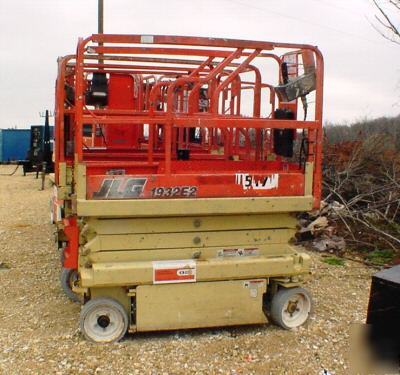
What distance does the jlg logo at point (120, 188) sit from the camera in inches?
167

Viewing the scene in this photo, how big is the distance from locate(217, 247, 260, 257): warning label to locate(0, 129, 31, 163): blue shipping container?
92.7 feet

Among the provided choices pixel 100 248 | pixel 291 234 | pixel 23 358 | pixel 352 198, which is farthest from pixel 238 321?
pixel 352 198

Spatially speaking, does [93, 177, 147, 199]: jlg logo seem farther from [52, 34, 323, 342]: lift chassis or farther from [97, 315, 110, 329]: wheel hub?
[97, 315, 110, 329]: wheel hub

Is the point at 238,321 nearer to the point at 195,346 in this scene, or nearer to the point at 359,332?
the point at 195,346

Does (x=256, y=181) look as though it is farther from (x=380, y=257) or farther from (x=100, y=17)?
(x=100, y=17)

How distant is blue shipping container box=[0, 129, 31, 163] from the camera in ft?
102

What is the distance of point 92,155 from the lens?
19.8 feet

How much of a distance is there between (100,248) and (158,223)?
502 mm

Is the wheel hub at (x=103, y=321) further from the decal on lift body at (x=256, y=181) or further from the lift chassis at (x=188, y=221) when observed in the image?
the decal on lift body at (x=256, y=181)

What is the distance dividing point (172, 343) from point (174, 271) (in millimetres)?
599

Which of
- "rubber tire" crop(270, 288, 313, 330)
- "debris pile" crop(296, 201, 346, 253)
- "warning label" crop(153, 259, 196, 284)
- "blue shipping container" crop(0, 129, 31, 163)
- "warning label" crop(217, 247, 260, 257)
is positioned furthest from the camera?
"blue shipping container" crop(0, 129, 31, 163)

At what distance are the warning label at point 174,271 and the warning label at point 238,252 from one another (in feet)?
0.90

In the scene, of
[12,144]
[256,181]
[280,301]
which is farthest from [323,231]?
[12,144]

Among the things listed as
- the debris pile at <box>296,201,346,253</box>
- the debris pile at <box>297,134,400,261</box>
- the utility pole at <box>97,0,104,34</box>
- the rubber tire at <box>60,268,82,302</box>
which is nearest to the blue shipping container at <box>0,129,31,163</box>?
the utility pole at <box>97,0,104,34</box>
